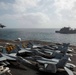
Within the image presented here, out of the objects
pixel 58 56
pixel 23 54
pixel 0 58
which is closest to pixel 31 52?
pixel 23 54

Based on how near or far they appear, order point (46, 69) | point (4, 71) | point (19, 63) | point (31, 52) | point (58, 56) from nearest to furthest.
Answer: point (4, 71)
point (46, 69)
point (19, 63)
point (58, 56)
point (31, 52)

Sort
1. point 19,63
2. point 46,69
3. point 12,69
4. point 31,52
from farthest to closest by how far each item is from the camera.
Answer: point 31,52
point 19,63
point 12,69
point 46,69

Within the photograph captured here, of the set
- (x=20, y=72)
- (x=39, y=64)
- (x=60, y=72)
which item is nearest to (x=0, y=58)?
(x=20, y=72)

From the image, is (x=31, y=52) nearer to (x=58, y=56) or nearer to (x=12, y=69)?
(x=58, y=56)

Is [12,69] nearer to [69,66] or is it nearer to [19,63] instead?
[19,63]

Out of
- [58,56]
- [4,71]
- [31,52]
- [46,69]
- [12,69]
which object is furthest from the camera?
[31,52]

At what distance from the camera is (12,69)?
92.6 ft

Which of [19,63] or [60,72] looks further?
[19,63]

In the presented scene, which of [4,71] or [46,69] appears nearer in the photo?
[4,71]

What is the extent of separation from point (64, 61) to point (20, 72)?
23.3 ft

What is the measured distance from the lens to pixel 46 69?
26.3 meters

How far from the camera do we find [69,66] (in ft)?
96.1

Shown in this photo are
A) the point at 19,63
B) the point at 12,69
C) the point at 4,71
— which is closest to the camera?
the point at 4,71

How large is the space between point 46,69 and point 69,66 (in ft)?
16.3
